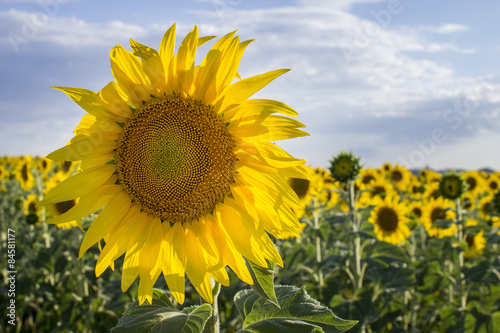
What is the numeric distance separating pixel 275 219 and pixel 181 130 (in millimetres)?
621

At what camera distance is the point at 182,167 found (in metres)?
2.03

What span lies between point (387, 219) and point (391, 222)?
8 centimetres

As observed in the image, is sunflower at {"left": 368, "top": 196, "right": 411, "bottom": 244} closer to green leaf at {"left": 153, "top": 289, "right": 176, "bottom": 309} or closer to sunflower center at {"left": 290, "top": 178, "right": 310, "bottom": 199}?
sunflower center at {"left": 290, "top": 178, "right": 310, "bottom": 199}

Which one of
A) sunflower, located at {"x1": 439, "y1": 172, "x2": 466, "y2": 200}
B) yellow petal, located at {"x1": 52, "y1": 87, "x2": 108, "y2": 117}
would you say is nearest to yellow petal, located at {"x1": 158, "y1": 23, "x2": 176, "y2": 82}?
yellow petal, located at {"x1": 52, "y1": 87, "x2": 108, "y2": 117}

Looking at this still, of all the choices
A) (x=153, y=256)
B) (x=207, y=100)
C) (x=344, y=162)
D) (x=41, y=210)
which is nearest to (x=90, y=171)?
(x=153, y=256)

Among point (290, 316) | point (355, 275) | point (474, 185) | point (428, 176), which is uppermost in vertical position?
point (428, 176)

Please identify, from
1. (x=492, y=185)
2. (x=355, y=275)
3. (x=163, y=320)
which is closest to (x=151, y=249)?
(x=163, y=320)

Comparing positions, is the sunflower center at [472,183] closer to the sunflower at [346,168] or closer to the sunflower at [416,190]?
the sunflower at [416,190]

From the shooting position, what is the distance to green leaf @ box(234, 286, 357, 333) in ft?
6.51

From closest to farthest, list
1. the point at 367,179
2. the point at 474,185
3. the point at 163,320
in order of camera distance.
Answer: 1. the point at 163,320
2. the point at 367,179
3. the point at 474,185

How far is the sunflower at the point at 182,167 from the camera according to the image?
6.32 feet

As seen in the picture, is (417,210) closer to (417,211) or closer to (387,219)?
(417,211)

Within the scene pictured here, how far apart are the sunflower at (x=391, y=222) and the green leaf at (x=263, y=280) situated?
209 inches

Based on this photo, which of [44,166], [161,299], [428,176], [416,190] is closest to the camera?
[161,299]
